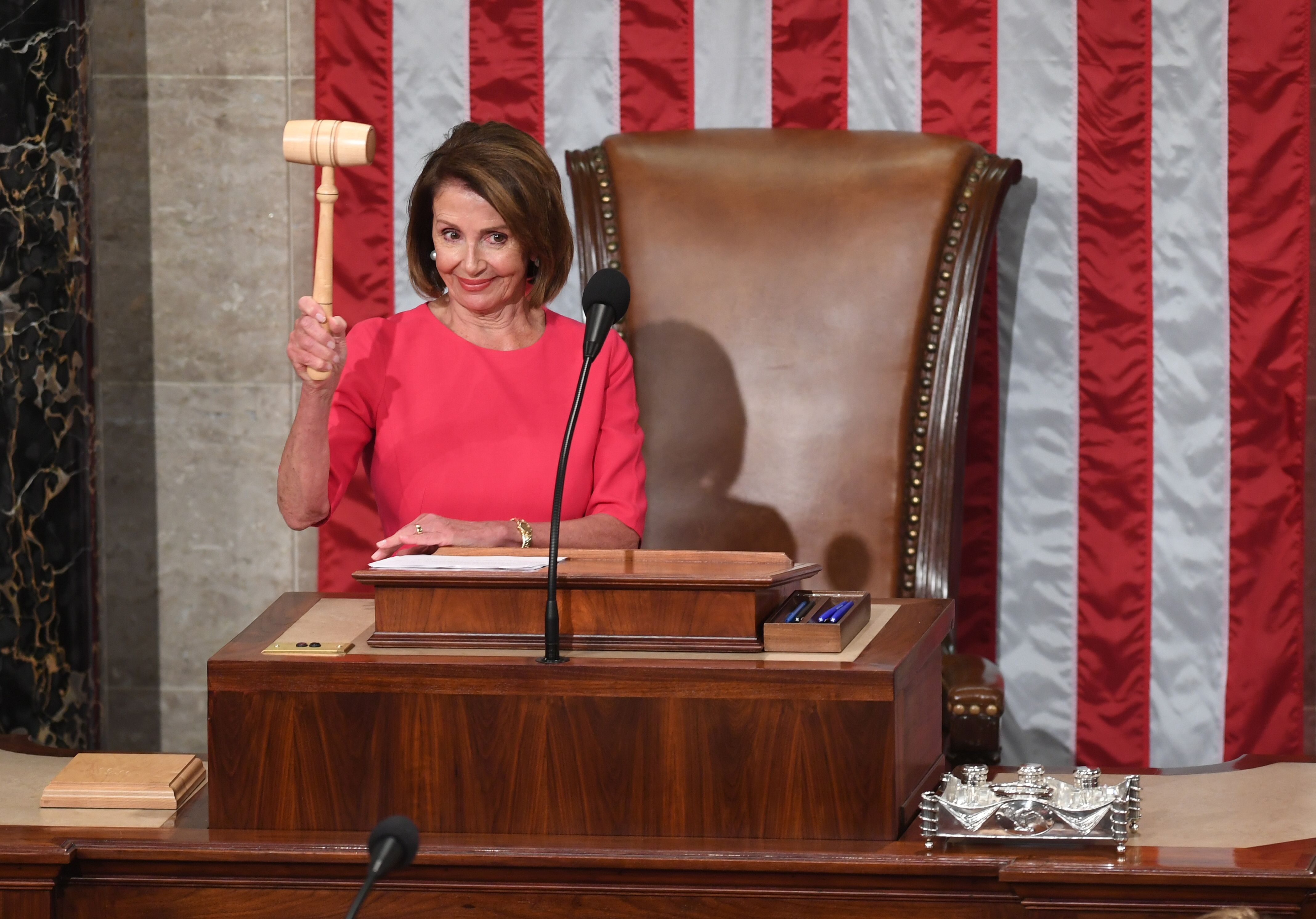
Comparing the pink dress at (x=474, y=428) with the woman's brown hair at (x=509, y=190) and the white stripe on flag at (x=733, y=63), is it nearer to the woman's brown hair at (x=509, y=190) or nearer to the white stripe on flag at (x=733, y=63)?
the woman's brown hair at (x=509, y=190)

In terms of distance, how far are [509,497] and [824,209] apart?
3.45 feet

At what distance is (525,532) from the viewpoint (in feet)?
7.98

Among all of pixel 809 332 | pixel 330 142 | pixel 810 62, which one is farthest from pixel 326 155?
pixel 810 62

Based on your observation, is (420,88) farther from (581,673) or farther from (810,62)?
(581,673)

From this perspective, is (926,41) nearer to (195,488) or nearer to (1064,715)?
(1064,715)

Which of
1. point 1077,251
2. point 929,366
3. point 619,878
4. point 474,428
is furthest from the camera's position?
point 1077,251

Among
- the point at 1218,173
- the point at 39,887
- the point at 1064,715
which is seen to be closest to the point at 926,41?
the point at 1218,173

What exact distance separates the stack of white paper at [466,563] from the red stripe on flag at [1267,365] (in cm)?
201

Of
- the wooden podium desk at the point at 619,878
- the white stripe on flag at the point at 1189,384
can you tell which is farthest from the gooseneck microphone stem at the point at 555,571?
the white stripe on flag at the point at 1189,384

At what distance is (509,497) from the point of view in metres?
2.67

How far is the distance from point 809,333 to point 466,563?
55.1 inches

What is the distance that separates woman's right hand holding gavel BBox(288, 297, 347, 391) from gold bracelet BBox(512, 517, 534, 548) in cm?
37

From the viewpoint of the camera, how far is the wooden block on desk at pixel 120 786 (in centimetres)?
209

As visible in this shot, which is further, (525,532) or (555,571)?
(525,532)
